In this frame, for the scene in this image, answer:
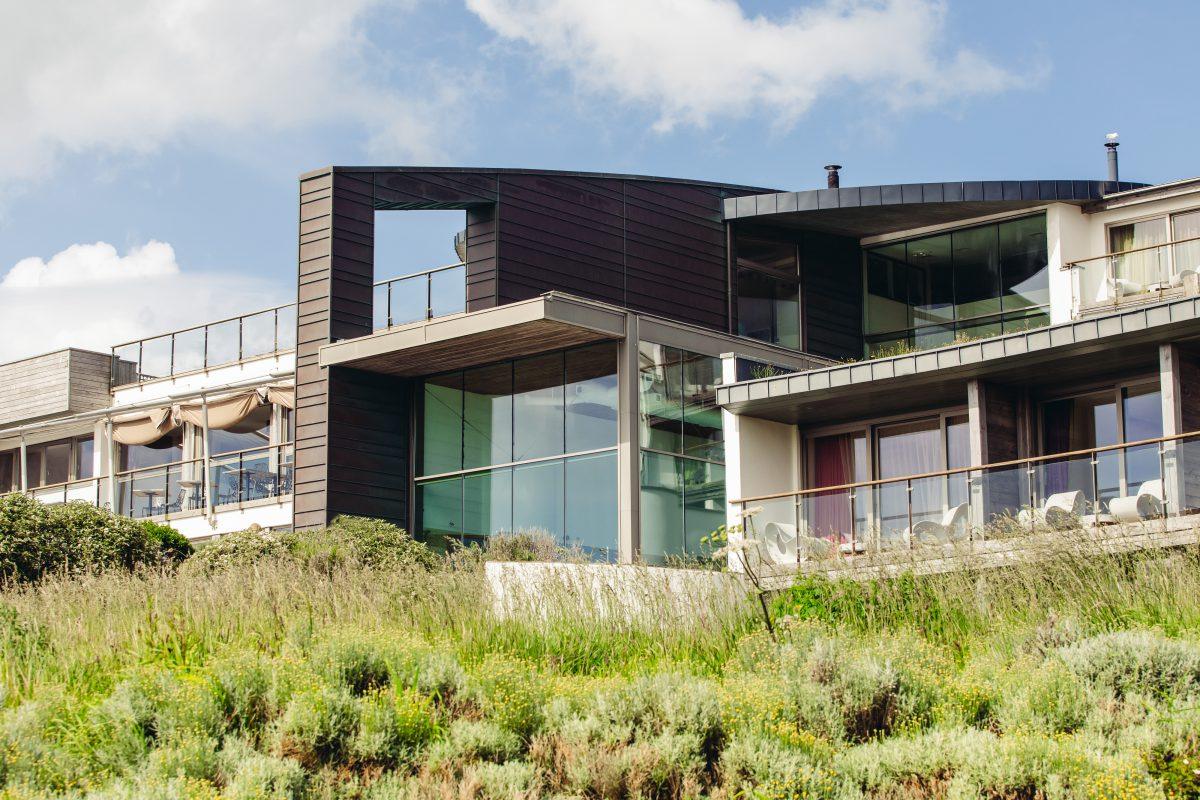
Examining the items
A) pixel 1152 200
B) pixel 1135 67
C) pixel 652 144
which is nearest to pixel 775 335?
pixel 652 144

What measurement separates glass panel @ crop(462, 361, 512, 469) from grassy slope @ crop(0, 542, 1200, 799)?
9286 millimetres

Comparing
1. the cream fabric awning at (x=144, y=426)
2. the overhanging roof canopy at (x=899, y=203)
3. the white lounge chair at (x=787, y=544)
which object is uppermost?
the overhanging roof canopy at (x=899, y=203)

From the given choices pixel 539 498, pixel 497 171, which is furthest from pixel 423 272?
pixel 539 498

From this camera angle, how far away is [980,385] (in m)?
17.2

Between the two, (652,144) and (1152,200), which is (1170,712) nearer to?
(1152,200)

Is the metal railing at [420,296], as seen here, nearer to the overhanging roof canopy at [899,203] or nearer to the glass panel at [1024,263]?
the overhanging roof canopy at [899,203]

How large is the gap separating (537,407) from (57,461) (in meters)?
15.0

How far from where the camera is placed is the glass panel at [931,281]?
979 inches

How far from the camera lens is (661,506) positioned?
19.8 meters

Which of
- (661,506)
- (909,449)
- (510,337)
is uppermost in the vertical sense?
(510,337)

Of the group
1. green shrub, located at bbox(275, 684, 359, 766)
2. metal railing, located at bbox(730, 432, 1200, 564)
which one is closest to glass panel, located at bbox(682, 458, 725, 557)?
metal railing, located at bbox(730, 432, 1200, 564)

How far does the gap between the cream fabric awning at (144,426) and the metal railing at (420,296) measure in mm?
7254

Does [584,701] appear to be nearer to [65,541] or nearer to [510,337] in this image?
[65,541]

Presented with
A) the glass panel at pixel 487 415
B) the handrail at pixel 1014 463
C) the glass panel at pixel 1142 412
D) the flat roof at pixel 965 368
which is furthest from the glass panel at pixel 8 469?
the glass panel at pixel 1142 412
